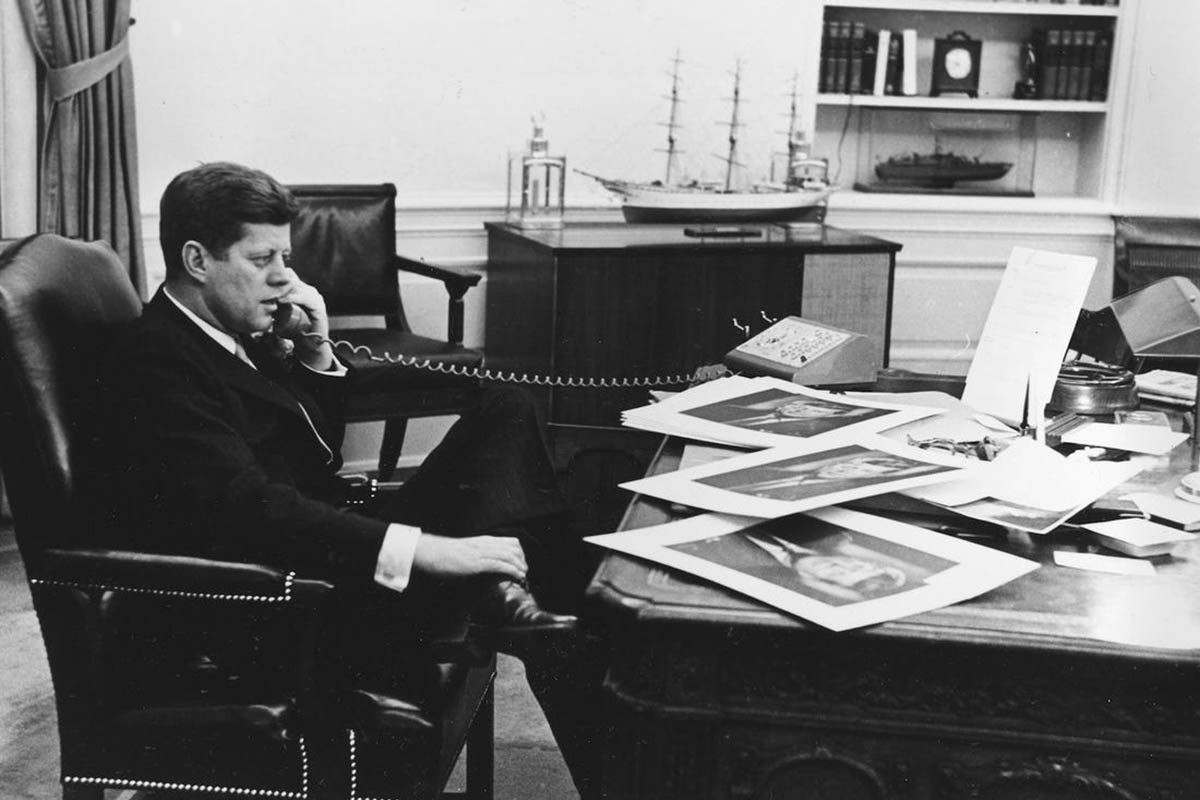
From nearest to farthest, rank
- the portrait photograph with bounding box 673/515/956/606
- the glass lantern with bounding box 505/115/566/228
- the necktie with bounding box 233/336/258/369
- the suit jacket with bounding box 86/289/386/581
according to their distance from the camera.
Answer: the portrait photograph with bounding box 673/515/956/606, the suit jacket with bounding box 86/289/386/581, the necktie with bounding box 233/336/258/369, the glass lantern with bounding box 505/115/566/228

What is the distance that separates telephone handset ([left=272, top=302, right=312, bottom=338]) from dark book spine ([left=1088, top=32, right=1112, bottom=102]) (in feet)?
12.7

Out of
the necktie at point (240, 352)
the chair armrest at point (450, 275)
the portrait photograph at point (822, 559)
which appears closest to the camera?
the portrait photograph at point (822, 559)

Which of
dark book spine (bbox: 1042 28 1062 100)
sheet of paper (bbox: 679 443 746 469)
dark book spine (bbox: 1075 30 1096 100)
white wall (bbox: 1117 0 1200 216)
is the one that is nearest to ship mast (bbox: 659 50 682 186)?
dark book spine (bbox: 1042 28 1062 100)

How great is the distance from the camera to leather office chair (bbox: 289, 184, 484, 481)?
4051mm

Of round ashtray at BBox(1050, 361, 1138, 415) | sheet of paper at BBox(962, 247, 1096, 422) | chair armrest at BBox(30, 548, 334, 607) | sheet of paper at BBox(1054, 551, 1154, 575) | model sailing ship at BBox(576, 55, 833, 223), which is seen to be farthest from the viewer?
model sailing ship at BBox(576, 55, 833, 223)

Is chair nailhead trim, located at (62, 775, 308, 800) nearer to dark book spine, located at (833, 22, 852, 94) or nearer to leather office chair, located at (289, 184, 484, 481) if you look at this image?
leather office chair, located at (289, 184, 484, 481)

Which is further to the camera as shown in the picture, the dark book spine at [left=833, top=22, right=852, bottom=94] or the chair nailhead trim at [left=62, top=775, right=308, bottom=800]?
the dark book spine at [left=833, top=22, right=852, bottom=94]

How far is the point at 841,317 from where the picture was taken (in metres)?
4.38

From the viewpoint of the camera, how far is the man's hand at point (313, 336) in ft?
7.93

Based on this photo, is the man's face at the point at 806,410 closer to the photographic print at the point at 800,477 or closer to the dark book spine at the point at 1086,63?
the photographic print at the point at 800,477

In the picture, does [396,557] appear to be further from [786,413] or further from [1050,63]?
[1050,63]

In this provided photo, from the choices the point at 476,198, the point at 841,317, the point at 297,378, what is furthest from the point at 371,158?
the point at 297,378

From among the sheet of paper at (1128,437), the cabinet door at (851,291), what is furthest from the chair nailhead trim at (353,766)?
the cabinet door at (851,291)

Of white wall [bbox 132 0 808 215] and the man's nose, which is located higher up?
white wall [bbox 132 0 808 215]
